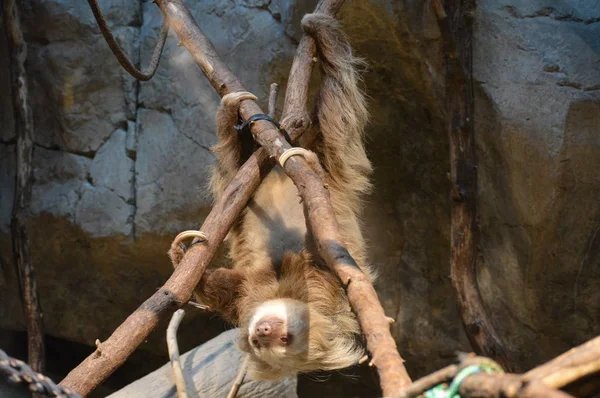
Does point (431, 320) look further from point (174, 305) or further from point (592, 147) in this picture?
point (174, 305)

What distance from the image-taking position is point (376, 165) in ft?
18.6

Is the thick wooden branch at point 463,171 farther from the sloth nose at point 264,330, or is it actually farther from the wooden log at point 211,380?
the sloth nose at point 264,330

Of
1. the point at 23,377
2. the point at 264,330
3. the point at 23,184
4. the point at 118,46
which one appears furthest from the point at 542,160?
the point at 23,184

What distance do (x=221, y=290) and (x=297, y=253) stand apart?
523 mm

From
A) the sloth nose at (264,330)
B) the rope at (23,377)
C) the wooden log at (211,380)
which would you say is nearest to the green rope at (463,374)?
the rope at (23,377)

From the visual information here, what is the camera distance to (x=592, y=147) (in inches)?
169

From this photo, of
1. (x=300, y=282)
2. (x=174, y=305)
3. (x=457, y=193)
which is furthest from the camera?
(x=457, y=193)

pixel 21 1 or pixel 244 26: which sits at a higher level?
pixel 21 1

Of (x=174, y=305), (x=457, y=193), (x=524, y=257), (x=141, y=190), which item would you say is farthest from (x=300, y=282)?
(x=141, y=190)

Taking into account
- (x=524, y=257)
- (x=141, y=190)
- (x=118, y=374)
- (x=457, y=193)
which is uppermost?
(x=141, y=190)

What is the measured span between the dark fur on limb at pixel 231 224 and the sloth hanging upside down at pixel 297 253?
0.22m

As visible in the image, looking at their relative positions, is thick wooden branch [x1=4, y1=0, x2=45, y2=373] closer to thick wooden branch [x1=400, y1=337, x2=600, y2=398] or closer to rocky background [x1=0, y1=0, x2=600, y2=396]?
rocky background [x1=0, y1=0, x2=600, y2=396]

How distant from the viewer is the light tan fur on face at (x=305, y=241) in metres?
3.67

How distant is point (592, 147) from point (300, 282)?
7.04 ft
